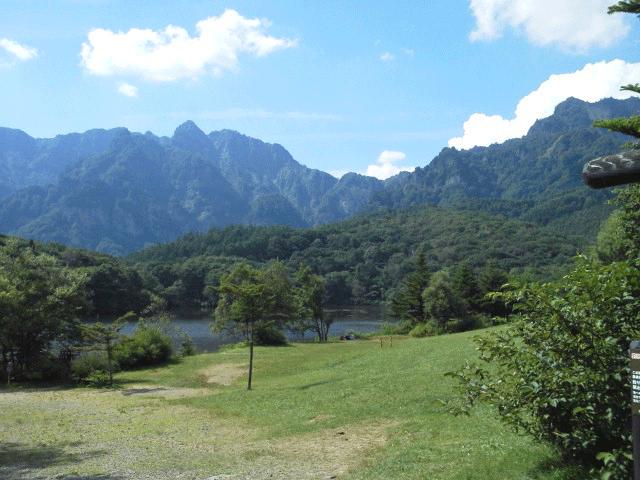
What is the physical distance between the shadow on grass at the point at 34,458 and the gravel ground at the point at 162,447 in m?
0.03

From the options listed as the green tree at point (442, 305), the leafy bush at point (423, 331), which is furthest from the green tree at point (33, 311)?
the green tree at point (442, 305)

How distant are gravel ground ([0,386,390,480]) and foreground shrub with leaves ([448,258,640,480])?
6.41 m

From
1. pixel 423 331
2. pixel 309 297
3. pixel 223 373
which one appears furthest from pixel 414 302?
pixel 223 373

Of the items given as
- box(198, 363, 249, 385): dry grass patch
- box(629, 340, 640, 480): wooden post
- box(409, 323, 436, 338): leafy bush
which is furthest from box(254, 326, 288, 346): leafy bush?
box(629, 340, 640, 480): wooden post

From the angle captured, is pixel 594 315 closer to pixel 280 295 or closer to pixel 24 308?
pixel 24 308

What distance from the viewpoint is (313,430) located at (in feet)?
54.8

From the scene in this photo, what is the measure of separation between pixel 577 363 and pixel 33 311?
38904mm

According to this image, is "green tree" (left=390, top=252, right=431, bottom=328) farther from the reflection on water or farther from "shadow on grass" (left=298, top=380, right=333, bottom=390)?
"shadow on grass" (left=298, top=380, right=333, bottom=390)

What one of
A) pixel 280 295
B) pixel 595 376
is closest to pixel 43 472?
pixel 595 376

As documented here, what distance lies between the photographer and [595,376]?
220 inches

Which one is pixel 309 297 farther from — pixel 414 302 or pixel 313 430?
→ pixel 313 430

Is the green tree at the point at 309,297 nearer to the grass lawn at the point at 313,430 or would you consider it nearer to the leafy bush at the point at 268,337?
the leafy bush at the point at 268,337

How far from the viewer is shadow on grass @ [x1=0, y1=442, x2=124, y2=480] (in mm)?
13820

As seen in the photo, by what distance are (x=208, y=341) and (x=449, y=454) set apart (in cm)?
6468
